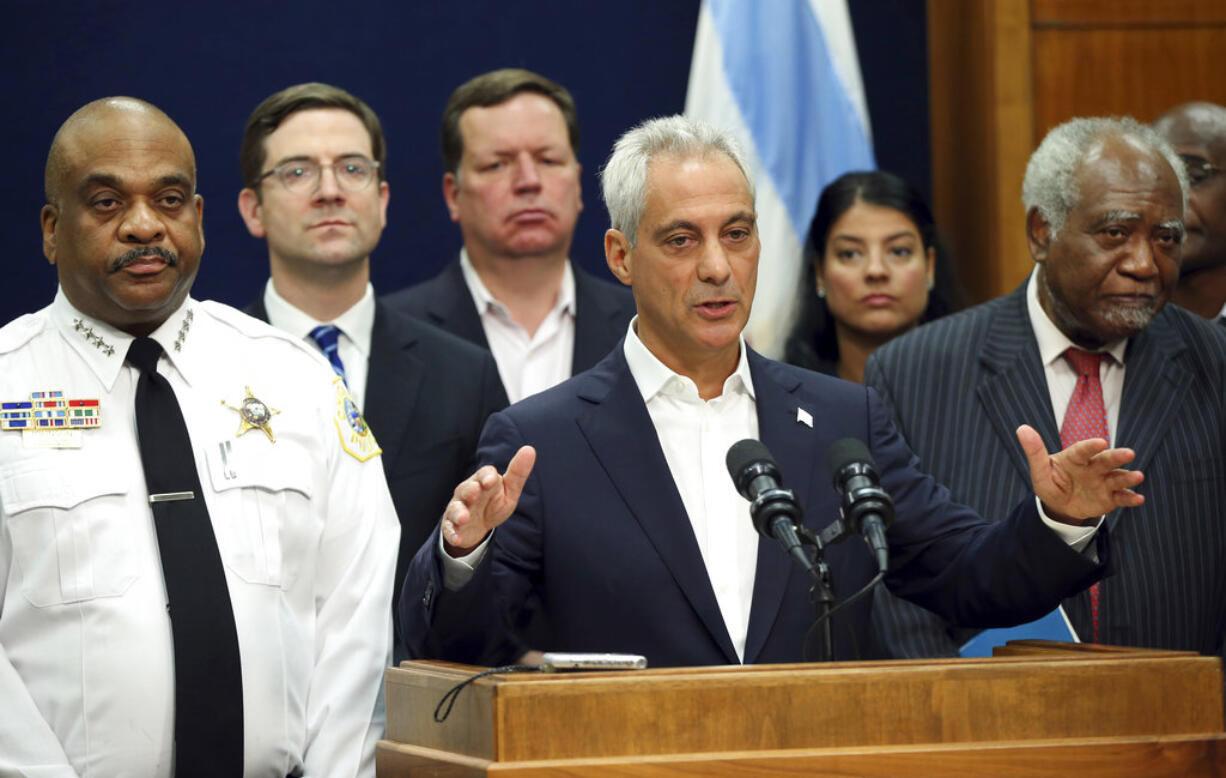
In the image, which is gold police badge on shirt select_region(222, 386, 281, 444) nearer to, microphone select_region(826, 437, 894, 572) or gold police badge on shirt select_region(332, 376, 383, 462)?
gold police badge on shirt select_region(332, 376, 383, 462)

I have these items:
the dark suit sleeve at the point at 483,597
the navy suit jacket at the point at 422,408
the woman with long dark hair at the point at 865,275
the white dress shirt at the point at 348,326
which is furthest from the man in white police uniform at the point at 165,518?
the woman with long dark hair at the point at 865,275

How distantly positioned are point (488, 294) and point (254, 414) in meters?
1.54

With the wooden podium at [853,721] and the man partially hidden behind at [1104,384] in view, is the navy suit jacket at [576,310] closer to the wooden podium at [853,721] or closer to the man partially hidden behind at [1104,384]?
the man partially hidden behind at [1104,384]

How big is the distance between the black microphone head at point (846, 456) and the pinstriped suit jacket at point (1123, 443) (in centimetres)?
109

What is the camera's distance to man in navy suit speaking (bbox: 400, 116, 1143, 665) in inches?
99.3

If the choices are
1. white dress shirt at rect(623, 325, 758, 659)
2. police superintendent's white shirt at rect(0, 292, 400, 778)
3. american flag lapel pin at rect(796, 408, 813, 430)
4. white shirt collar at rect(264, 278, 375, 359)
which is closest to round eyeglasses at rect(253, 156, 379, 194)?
white shirt collar at rect(264, 278, 375, 359)

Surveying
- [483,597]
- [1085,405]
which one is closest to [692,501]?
[483,597]

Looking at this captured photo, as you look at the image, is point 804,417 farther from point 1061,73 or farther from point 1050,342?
point 1061,73

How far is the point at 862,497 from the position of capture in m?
2.18

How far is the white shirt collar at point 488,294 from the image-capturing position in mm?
4281

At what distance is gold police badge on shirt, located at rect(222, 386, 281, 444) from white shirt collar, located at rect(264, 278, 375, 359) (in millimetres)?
996

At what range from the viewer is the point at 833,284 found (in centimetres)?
431

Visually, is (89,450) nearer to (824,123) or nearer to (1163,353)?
(1163,353)

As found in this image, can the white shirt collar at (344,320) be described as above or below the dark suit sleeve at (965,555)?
above
